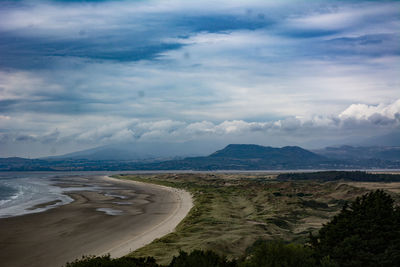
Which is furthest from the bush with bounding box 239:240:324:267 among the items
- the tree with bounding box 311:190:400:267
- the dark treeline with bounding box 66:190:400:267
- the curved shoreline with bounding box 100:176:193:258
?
the curved shoreline with bounding box 100:176:193:258

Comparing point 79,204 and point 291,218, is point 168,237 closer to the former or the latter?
point 291,218

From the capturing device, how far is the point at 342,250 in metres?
18.4

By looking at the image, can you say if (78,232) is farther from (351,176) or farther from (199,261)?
(351,176)

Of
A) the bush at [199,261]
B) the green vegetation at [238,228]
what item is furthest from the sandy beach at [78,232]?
the bush at [199,261]

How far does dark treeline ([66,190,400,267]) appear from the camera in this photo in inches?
654

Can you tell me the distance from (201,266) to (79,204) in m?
58.0

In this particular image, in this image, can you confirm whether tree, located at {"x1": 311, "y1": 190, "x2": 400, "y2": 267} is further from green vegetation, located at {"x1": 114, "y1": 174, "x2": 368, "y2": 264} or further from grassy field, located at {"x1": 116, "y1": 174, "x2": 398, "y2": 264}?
grassy field, located at {"x1": 116, "y1": 174, "x2": 398, "y2": 264}

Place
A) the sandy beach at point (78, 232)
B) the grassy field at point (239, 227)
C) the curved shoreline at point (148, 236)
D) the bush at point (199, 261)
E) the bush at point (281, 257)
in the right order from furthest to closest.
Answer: the curved shoreline at point (148, 236)
the sandy beach at point (78, 232)
the grassy field at point (239, 227)
the bush at point (281, 257)
the bush at point (199, 261)

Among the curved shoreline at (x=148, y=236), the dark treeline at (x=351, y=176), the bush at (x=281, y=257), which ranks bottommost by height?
the dark treeline at (x=351, y=176)

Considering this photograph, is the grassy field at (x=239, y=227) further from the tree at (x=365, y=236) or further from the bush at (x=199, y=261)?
the tree at (x=365, y=236)

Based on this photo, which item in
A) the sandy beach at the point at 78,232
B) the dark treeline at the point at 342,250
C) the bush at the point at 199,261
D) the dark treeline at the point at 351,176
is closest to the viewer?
the bush at the point at 199,261

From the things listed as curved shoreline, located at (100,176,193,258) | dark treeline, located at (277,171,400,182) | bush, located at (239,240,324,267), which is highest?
bush, located at (239,240,324,267)

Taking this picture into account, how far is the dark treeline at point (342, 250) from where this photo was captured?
1661 centimetres

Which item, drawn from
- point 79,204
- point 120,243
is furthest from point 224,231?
point 79,204
